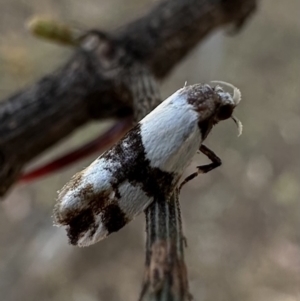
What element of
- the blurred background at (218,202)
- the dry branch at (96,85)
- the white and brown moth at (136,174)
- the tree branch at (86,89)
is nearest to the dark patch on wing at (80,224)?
the white and brown moth at (136,174)

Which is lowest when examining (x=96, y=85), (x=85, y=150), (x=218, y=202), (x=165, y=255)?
(x=218, y=202)

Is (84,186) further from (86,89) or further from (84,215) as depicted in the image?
(86,89)

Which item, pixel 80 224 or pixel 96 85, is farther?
pixel 96 85

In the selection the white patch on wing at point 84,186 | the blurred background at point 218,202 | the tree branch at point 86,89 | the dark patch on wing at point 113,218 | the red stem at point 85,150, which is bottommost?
the blurred background at point 218,202

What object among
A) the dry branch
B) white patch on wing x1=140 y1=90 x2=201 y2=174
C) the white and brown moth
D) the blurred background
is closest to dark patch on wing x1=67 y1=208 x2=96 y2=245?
the white and brown moth

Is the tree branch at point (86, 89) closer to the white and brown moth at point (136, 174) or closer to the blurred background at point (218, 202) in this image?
the white and brown moth at point (136, 174)

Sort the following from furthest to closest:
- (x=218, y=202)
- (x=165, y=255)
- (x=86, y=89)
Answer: (x=218, y=202) < (x=86, y=89) < (x=165, y=255)

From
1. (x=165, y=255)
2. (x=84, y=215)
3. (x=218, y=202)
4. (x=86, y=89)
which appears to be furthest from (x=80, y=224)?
(x=218, y=202)

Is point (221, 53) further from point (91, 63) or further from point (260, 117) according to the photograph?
point (91, 63)
